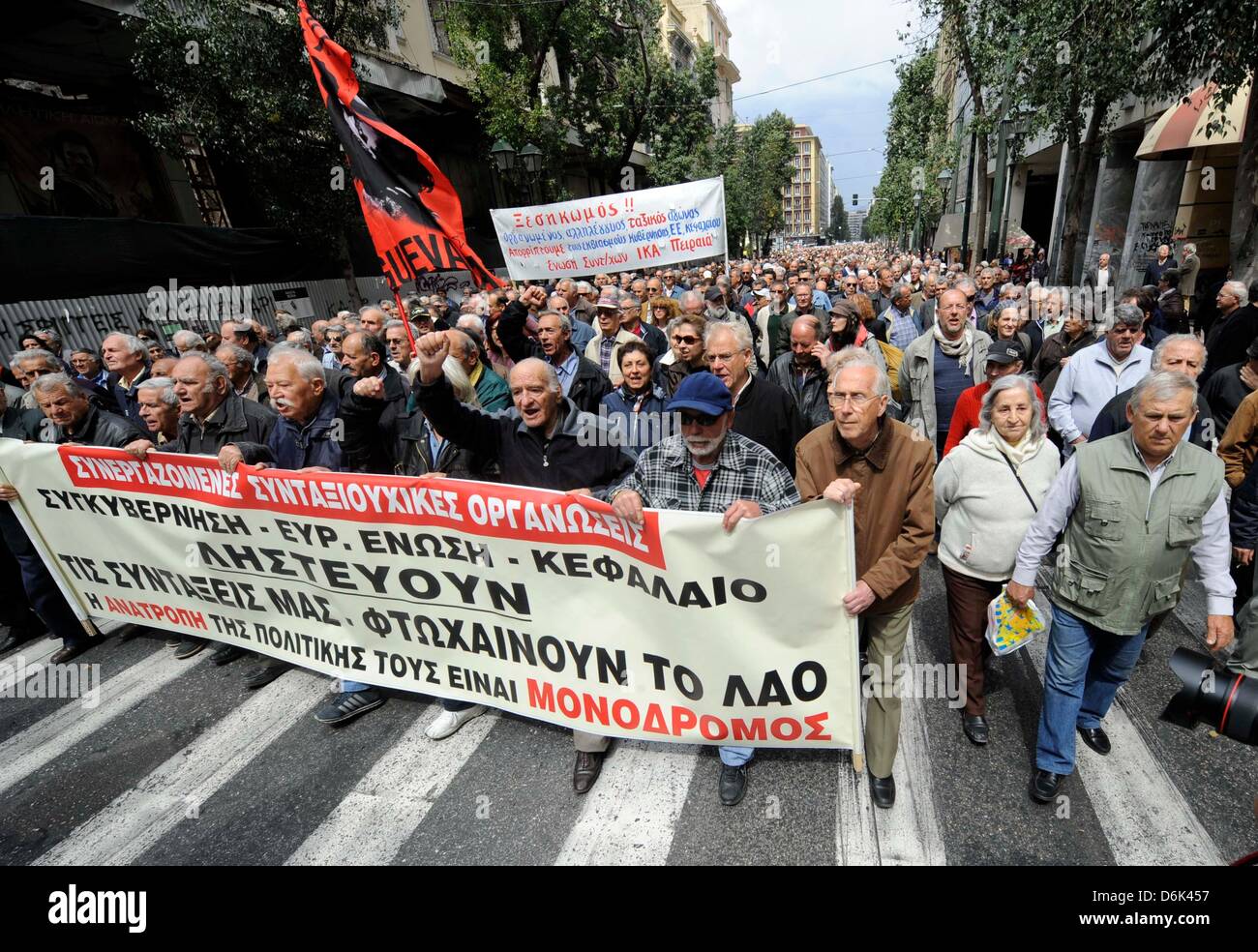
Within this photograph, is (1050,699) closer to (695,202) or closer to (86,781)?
(86,781)

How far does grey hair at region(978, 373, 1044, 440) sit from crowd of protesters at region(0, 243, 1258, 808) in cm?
1

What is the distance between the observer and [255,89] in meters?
10.6

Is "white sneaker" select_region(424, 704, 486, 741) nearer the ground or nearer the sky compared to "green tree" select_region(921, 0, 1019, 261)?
nearer the ground

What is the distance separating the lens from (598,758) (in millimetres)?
3221

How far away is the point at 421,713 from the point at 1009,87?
1450 cm

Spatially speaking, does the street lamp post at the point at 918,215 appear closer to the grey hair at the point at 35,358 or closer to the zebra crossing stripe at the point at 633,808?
the grey hair at the point at 35,358

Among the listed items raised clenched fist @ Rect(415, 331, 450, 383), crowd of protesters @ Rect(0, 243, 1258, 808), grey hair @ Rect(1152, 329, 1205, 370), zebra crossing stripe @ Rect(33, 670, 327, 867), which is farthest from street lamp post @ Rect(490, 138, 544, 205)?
grey hair @ Rect(1152, 329, 1205, 370)

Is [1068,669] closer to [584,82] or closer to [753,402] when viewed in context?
[753,402]

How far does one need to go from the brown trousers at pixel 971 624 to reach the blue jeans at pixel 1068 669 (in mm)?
350

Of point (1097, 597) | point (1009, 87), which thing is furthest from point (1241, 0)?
point (1097, 597)

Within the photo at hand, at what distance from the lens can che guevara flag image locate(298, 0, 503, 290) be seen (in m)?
4.02

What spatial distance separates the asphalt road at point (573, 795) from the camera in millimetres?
2650

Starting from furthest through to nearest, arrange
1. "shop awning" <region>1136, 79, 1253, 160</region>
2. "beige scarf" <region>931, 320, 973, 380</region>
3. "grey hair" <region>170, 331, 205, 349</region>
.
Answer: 1. "shop awning" <region>1136, 79, 1253, 160</region>
2. "grey hair" <region>170, 331, 205, 349</region>
3. "beige scarf" <region>931, 320, 973, 380</region>

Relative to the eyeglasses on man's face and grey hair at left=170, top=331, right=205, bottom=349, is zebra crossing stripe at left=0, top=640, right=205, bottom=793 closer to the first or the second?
grey hair at left=170, top=331, right=205, bottom=349
